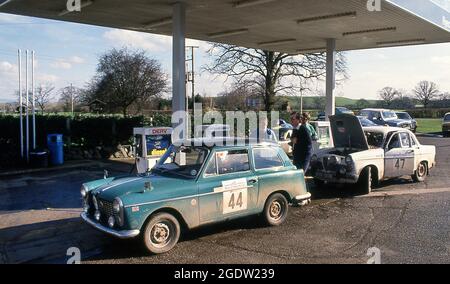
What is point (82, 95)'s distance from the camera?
172 feet

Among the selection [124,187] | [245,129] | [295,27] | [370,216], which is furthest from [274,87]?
[124,187]

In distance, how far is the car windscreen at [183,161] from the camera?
22.7 ft

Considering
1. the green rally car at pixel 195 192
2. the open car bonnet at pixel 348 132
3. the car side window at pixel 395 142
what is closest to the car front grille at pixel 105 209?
the green rally car at pixel 195 192

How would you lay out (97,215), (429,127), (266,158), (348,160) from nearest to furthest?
(97,215) → (266,158) → (348,160) → (429,127)

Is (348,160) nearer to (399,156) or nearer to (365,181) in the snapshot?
(365,181)

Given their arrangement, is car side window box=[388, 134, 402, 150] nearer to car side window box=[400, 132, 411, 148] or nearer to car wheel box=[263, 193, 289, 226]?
car side window box=[400, 132, 411, 148]

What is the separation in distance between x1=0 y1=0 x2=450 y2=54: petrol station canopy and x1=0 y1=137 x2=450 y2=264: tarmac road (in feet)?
18.4

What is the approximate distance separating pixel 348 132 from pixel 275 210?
4.43 meters

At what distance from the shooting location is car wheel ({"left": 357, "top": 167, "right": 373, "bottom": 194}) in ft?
34.1

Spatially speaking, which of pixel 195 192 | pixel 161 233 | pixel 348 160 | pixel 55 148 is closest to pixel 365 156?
pixel 348 160

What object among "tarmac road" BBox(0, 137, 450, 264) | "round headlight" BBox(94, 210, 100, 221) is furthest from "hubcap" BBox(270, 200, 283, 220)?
"round headlight" BBox(94, 210, 100, 221)

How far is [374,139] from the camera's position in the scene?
1153cm

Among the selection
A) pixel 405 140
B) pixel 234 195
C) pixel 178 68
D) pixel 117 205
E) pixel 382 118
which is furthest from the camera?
pixel 382 118

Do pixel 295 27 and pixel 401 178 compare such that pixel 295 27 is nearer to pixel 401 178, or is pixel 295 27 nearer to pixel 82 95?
pixel 401 178
